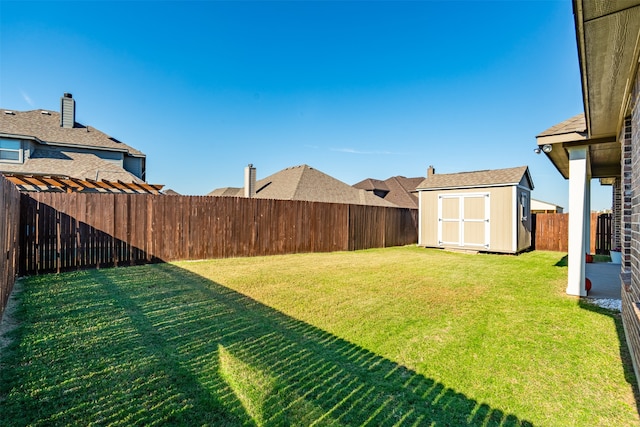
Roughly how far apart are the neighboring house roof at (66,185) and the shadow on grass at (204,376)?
8.78 metres

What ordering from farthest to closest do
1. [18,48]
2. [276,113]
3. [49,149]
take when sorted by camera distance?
[276,113], [49,149], [18,48]

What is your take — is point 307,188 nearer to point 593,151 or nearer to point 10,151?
point 593,151

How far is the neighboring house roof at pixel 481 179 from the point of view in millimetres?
12220

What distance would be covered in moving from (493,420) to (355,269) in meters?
6.00

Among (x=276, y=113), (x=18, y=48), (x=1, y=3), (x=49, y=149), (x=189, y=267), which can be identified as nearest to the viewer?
(x=189, y=267)

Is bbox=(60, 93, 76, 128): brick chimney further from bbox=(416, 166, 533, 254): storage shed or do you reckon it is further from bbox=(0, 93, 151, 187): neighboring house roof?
bbox=(416, 166, 533, 254): storage shed

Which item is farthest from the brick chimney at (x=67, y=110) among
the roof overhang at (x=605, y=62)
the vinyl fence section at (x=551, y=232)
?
the vinyl fence section at (x=551, y=232)

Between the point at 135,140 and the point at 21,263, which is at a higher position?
the point at 135,140

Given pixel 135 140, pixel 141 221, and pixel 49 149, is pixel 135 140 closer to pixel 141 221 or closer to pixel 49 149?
pixel 49 149

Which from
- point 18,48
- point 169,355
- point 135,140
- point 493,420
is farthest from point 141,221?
point 135,140

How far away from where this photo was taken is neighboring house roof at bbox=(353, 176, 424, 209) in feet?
91.0

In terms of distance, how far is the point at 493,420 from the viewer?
2.05 metres

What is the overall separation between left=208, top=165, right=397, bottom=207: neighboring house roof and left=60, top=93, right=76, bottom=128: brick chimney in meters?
11.2

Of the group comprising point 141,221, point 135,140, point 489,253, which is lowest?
point 489,253
